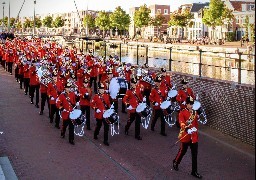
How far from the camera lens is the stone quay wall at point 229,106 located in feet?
37.7

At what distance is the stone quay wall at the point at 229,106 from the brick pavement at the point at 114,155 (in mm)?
271

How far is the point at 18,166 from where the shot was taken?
9359mm

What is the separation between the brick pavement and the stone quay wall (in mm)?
271

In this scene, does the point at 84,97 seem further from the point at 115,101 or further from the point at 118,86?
the point at 118,86

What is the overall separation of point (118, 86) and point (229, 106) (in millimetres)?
4461

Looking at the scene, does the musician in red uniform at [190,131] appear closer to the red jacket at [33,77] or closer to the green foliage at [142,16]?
the red jacket at [33,77]

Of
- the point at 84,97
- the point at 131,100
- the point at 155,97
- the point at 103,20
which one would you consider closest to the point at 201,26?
the point at 103,20

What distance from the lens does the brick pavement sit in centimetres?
909

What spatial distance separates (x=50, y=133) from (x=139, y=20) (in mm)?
66684

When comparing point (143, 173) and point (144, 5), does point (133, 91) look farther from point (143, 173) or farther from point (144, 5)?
point (144, 5)

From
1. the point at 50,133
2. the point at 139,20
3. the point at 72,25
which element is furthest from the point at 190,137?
the point at 72,25

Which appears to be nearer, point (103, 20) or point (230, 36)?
point (230, 36)

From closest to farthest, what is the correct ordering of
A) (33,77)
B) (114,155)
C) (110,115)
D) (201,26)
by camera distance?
(114,155), (110,115), (33,77), (201,26)

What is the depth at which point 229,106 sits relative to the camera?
12.4 m
